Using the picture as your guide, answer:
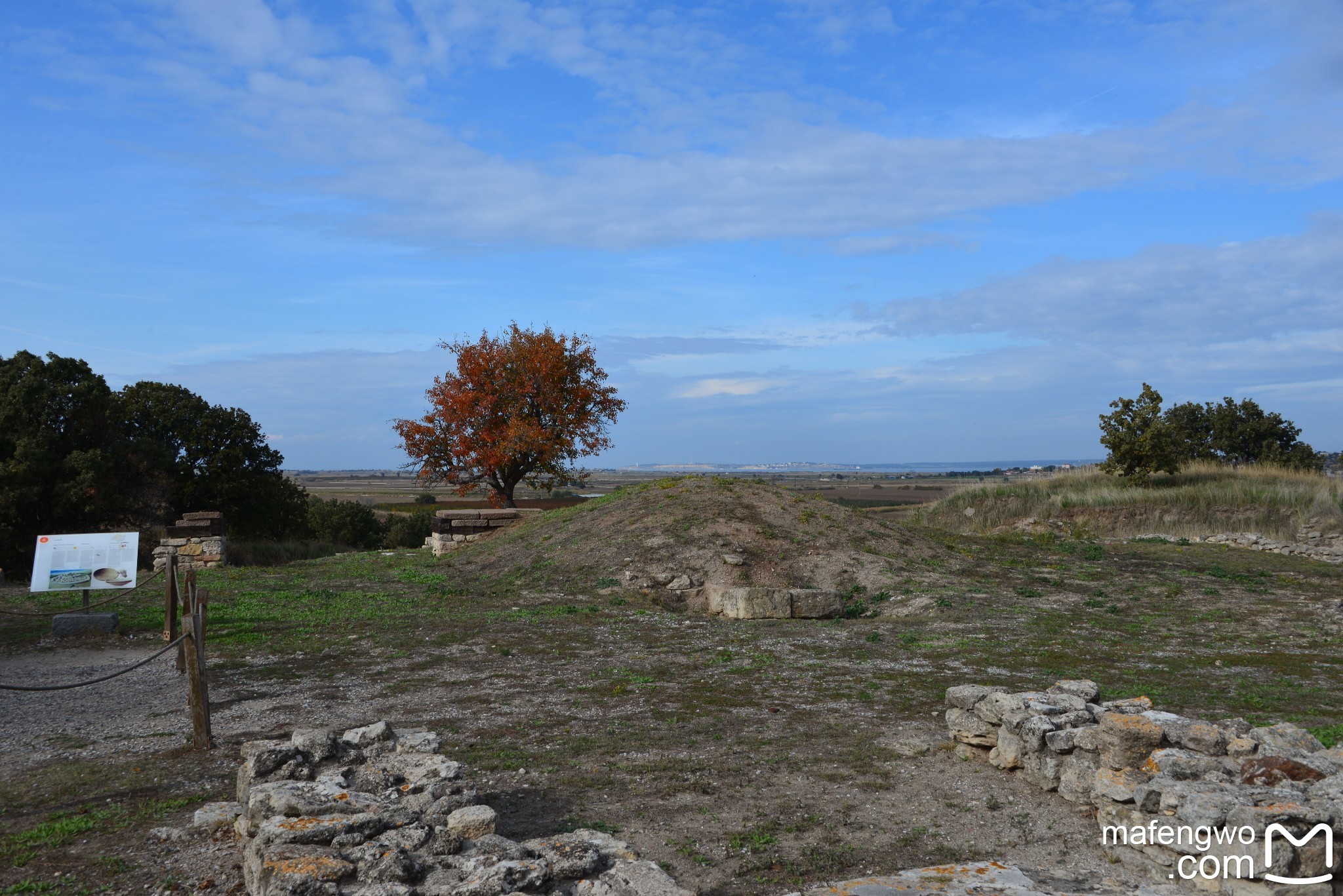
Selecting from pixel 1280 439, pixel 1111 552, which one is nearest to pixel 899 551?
pixel 1111 552

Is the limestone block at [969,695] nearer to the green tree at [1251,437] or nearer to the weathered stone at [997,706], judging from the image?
the weathered stone at [997,706]

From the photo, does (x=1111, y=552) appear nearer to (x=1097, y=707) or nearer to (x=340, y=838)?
(x=1097, y=707)

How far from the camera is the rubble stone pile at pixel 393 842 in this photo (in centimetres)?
423

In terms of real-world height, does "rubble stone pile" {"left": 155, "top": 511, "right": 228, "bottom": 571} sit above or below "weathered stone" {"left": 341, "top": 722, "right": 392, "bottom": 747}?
above

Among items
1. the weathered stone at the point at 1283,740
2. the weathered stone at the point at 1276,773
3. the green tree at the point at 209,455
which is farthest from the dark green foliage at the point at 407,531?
the weathered stone at the point at 1276,773

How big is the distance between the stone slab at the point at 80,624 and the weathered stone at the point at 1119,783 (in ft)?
43.4

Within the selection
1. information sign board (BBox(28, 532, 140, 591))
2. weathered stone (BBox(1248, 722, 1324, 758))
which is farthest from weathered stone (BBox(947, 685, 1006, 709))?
information sign board (BBox(28, 532, 140, 591))

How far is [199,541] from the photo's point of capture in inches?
853

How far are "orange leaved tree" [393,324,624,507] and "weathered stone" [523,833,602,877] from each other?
23.7 metres

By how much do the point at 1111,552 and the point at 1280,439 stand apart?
2329 centimetres

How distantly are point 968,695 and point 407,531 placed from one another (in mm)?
39875

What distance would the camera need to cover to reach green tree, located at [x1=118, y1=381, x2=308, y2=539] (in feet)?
101

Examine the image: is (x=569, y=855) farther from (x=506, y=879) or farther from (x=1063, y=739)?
(x=1063, y=739)

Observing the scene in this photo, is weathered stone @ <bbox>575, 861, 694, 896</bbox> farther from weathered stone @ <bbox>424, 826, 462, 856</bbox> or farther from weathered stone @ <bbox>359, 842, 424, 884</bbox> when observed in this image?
weathered stone @ <bbox>359, 842, 424, 884</bbox>
